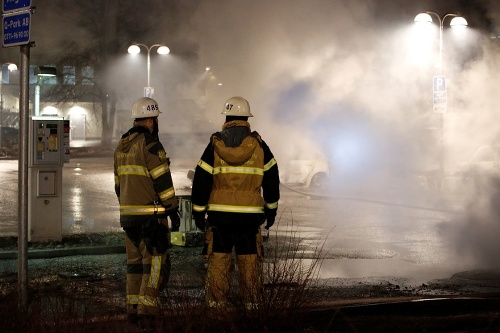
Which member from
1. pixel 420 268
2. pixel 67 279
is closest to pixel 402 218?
pixel 420 268

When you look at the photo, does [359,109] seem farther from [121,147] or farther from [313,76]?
[121,147]

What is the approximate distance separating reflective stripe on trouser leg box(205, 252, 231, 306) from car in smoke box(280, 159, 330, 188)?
1435cm

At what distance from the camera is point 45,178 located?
9.50 meters

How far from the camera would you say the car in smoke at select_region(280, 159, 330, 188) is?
778 inches

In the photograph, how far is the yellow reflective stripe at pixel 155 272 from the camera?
562cm

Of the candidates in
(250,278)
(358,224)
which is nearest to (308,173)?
(358,224)

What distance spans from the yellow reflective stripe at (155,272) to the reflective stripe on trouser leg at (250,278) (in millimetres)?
650

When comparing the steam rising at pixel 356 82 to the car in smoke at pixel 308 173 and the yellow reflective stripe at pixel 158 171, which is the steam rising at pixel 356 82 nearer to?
the car in smoke at pixel 308 173

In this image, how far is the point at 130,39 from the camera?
125ft

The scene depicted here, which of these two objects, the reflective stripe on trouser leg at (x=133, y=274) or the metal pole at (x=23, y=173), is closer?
the reflective stripe on trouser leg at (x=133, y=274)

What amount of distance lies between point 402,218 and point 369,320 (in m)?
8.49

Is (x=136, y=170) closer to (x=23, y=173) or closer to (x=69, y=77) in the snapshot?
(x=23, y=173)

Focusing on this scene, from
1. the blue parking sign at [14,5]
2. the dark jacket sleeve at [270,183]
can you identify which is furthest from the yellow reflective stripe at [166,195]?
the blue parking sign at [14,5]

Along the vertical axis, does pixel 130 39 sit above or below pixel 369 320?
above
